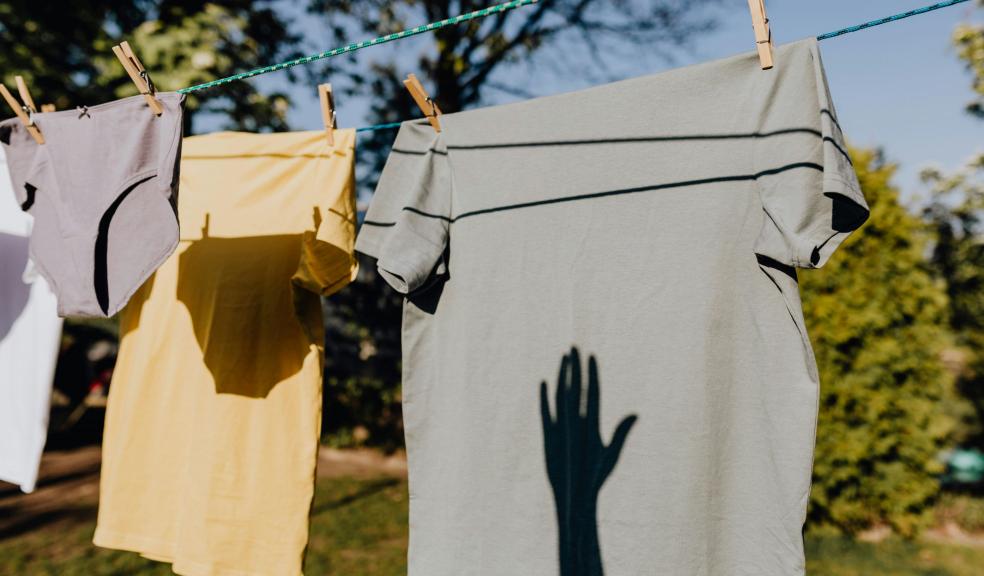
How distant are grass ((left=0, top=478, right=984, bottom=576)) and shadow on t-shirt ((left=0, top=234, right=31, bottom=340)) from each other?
6.59 feet

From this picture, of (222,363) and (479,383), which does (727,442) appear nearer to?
(479,383)

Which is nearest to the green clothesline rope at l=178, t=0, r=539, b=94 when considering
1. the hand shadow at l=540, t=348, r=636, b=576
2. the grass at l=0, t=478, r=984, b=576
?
the hand shadow at l=540, t=348, r=636, b=576

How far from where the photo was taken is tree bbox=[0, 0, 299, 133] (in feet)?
12.5

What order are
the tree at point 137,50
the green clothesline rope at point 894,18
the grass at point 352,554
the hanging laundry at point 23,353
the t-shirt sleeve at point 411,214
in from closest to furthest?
the green clothesline rope at point 894,18 → the t-shirt sleeve at point 411,214 → the hanging laundry at point 23,353 → the grass at point 352,554 → the tree at point 137,50

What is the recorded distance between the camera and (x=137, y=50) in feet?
12.8

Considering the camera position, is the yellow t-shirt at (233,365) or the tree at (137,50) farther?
the tree at (137,50)

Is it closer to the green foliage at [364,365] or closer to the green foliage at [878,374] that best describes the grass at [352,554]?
the green foliage at [878,374]

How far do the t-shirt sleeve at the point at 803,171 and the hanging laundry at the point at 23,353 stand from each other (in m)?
2.34

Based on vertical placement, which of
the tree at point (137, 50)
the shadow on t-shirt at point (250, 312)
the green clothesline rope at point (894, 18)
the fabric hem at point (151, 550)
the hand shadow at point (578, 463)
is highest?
the tree at point (137, 50)

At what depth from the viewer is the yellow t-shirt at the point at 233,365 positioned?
1952mm

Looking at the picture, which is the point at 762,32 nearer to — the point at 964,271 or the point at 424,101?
the point at 424,101

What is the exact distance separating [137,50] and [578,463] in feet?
12.7

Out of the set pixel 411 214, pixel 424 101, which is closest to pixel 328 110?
pixel 424 101

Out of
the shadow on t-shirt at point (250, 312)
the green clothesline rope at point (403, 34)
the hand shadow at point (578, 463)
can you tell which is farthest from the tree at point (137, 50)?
the hand shadow at point (578, 463)
